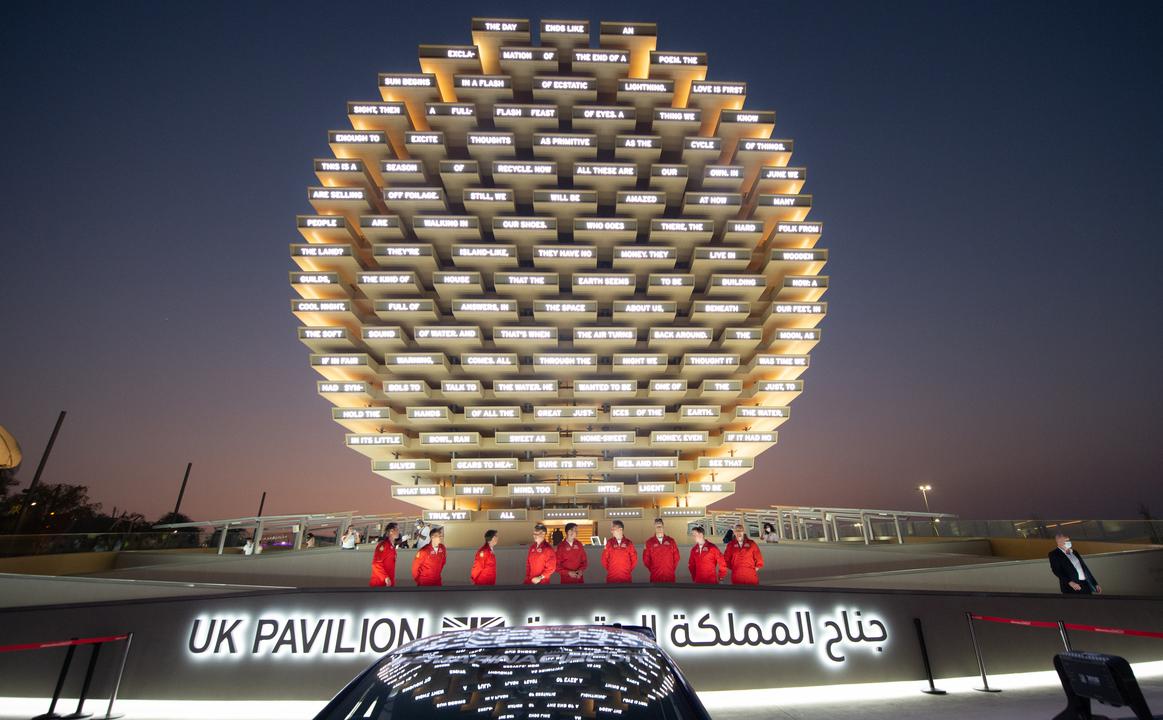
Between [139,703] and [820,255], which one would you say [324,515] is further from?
[820,255]

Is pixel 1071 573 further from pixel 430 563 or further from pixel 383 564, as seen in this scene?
pixel 383 564

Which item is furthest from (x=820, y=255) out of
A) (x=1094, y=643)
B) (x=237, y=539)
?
(x=237, y=539)

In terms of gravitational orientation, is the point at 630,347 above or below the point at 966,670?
above

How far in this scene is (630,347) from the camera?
19.4 metres

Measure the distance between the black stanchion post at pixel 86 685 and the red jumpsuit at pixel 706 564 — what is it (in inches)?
309

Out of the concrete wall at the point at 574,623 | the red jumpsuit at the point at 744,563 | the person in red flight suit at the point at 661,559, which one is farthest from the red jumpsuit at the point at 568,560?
the red jumpsuit at the point at 744,563

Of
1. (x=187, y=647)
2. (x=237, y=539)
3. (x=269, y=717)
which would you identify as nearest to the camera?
(x=269, y=717)

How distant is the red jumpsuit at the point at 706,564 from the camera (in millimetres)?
8523

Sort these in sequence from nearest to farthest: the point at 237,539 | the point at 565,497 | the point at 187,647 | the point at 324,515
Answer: the point at 187,647 < the point at 324,515 < the point at 237,539 < the point at 565,497

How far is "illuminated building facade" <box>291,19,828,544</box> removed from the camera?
61.2 feet

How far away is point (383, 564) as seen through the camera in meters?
8.72

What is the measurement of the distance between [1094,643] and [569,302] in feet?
49.0

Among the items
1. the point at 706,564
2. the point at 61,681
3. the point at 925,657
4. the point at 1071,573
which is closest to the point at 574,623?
the point at 706,564

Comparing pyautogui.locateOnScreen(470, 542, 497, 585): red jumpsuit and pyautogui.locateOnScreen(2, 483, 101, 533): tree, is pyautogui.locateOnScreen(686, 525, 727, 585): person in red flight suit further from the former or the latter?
pyautogui.locateOnScreen(2, 483, 101, 533): tree
